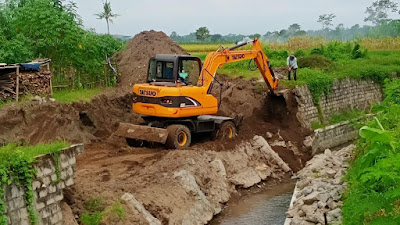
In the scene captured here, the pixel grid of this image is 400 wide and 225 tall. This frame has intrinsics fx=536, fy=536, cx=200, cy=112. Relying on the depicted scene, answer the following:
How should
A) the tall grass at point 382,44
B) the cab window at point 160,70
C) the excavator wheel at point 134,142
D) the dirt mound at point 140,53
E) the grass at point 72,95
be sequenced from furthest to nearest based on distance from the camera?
the tall grass at point 382,44 < the dirt mound at point 140,53 < the grass at point 72,95 < the excavator wheel at point 134,142 < the cab window at point 160,70

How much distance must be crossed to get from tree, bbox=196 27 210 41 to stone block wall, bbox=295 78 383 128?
56.6 metres

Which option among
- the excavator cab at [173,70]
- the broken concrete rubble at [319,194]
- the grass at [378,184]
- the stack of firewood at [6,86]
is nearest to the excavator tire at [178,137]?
the excavator cab at [173,70]

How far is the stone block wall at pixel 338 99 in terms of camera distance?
24078 millimetres

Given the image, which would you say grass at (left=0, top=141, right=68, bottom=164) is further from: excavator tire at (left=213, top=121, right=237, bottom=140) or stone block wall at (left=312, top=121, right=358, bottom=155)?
stone block wall at (left=312, top=121, right=358, bottom=155)

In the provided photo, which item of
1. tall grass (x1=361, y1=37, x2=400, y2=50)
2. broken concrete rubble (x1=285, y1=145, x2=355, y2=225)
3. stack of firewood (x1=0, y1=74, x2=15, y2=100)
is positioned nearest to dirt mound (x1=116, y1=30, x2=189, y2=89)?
stack of firewood (x1=0, y1=74, x2=15, y2=100)

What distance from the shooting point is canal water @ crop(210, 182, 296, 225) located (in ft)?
46.2

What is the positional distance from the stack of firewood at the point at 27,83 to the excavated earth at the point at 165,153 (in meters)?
1.28

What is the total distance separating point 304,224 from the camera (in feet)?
40.4

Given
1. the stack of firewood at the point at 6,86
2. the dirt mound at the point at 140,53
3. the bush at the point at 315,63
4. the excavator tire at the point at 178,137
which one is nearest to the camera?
the excavator tire at the point at 178,137

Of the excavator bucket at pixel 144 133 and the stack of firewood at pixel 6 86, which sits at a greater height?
the stack of firewood at pixel 6 86

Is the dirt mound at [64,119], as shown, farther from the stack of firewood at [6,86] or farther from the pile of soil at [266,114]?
the pile of soil at [266,114]

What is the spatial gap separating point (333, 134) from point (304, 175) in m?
7.32

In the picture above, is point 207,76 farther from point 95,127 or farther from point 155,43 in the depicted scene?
point 155,43

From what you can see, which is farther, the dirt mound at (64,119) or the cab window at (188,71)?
the cab window at (188,71)
